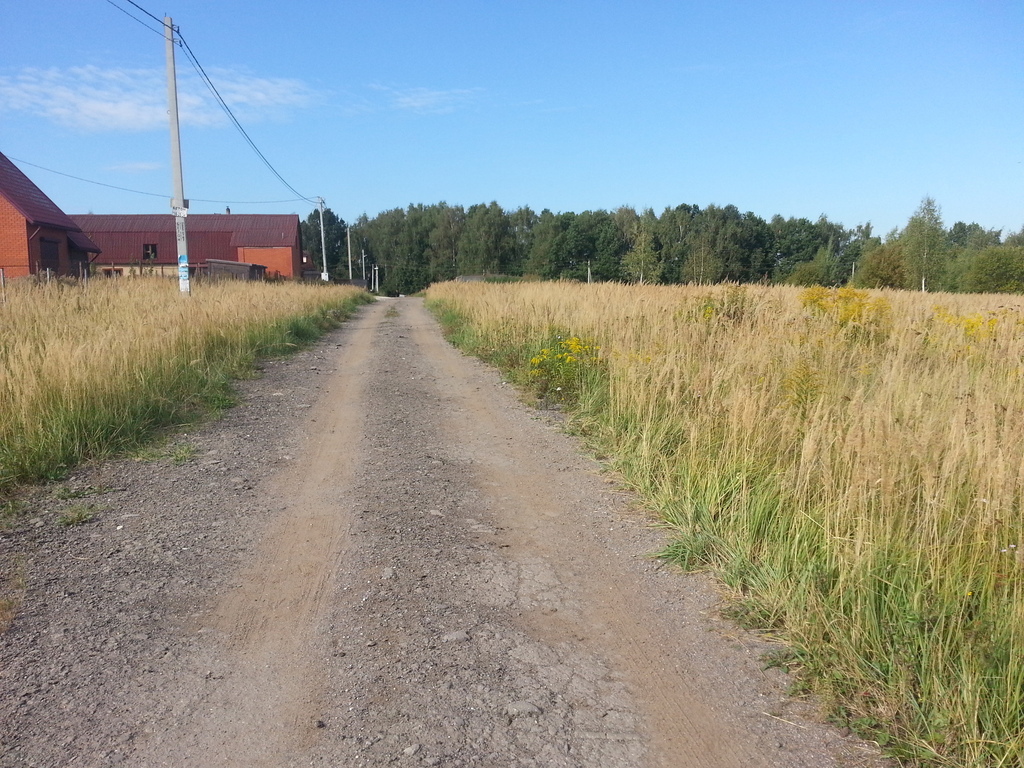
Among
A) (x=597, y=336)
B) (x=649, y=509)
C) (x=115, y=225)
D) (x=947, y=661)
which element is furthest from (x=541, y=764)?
(x=115, y=225)

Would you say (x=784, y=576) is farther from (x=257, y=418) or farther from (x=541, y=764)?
(x=257, y=418)

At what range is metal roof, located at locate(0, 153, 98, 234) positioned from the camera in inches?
1238

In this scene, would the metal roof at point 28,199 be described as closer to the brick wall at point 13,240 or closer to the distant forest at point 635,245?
the brick wall at point 13,240

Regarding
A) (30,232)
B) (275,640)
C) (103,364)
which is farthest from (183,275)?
(30,232)

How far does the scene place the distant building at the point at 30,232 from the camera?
31.2 metres

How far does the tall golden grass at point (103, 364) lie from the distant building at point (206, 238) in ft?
166

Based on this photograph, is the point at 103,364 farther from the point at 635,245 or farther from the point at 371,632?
the point at 635,245

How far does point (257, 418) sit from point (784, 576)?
6.14 m

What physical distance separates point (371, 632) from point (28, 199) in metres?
38.7

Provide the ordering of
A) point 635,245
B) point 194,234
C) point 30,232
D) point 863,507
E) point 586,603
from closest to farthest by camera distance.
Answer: point 863,507
point 586,603
point 30,232
point 635,245
point 194,234

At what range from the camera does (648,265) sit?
149ft

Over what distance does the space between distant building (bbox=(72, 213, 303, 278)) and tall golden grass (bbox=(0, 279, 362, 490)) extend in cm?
5058

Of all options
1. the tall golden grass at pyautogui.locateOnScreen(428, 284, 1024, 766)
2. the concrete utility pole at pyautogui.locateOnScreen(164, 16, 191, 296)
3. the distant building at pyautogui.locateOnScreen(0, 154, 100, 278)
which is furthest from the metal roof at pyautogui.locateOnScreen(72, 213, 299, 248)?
the tall golden grass at pyautogui.locateOnScreen(428, 284, 1024, 766)

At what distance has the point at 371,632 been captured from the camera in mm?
3316
